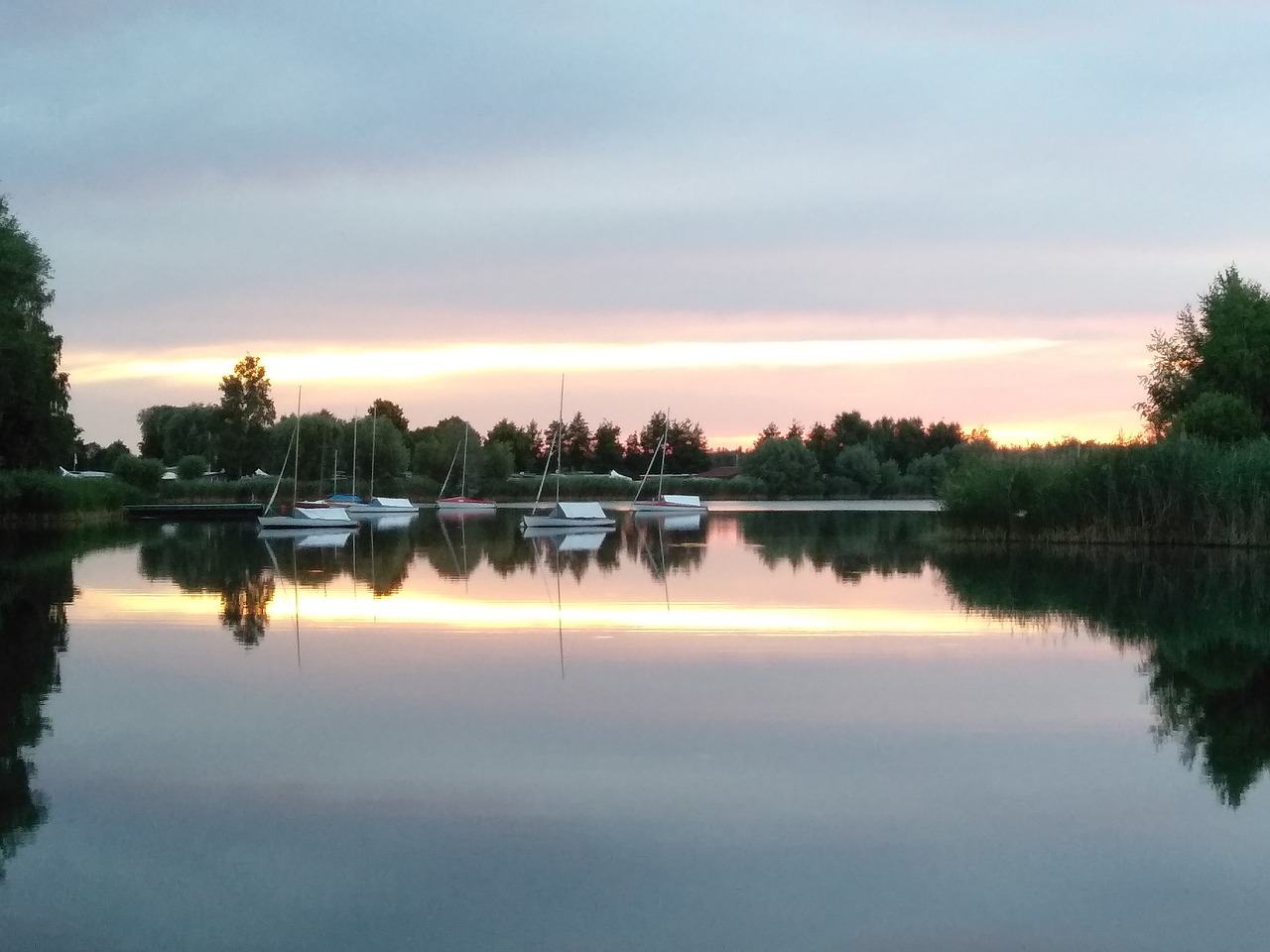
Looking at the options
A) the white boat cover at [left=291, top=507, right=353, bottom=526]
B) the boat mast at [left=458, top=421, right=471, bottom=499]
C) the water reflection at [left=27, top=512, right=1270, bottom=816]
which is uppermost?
the boat mast at [left=458, top=421, right=471, bottom=499]

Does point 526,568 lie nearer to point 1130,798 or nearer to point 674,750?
point 674,750

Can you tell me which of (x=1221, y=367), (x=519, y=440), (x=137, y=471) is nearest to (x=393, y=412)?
(x=519, y=440)

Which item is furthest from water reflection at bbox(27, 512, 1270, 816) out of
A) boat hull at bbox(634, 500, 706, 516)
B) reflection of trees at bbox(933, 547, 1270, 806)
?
boat hull at bbox(634, 500, 706, 516)

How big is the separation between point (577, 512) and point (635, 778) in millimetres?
49257

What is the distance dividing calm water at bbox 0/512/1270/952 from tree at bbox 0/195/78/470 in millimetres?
29794

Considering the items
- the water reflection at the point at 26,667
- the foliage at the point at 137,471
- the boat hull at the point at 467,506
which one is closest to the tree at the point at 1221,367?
the water reflection at the point at 26,667

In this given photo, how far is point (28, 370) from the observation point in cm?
5059

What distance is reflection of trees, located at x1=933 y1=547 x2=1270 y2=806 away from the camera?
11.1 metres

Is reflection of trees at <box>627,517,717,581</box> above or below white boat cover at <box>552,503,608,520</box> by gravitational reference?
below

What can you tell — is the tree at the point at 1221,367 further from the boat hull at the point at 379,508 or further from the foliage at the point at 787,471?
the foliage at the point at 787,471

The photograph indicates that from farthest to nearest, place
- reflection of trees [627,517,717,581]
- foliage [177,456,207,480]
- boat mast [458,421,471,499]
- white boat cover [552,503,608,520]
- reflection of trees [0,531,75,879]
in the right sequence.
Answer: foliage [177,456,207,480], boat mast [458,421,471,499], white boat cover [552,503,608,520], reflection of trees [627,517,717,581], reflection of trees [0,531,75,879]

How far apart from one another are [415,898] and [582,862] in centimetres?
99

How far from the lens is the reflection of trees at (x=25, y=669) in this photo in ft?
28.2

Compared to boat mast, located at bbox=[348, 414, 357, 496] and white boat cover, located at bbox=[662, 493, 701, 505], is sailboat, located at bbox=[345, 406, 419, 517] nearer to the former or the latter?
boat mast, located at bbox=[348, 414, 357, 496]
